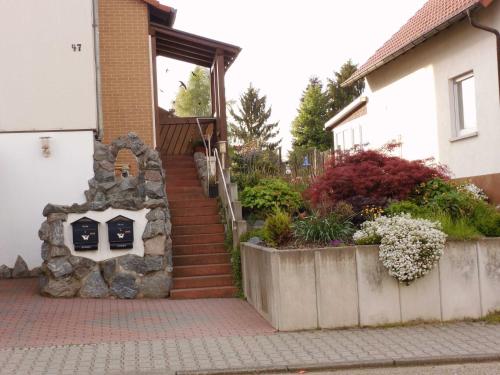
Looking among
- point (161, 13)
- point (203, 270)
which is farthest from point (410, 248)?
point (161, 13)

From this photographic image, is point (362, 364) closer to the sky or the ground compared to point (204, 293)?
closer to the ground

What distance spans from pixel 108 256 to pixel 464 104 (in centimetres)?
848

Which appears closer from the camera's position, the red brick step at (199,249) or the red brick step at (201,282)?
the red brick step at (201,282)

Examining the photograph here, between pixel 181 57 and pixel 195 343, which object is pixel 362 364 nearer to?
pixel 195 343

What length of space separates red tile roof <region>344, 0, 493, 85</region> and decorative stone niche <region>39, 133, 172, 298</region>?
7.14m

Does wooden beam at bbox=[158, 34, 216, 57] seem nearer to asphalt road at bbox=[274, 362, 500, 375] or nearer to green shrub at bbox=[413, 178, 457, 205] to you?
green shrub at bbox=[413, 178, 457, 205]

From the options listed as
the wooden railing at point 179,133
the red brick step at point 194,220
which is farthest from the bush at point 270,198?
the wooden railing at point 179,133

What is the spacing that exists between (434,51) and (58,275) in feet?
33.0

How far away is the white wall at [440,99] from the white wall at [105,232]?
6.91 m

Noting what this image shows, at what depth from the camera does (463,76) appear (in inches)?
662

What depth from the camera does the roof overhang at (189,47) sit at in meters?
20.2

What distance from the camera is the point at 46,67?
16.8m

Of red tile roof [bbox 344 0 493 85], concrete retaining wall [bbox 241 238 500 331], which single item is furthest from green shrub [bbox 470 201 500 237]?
red tile roof [bbox 344 0 493 85]

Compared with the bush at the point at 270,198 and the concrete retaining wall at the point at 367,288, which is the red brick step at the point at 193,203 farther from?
the concrete retaining wall at the point at 367,288
